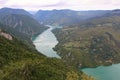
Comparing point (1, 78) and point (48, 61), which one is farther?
point (48, 61)

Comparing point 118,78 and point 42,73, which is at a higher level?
point 42,73

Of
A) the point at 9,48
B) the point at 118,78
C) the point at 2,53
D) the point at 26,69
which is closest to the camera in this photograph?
the point at 26,69

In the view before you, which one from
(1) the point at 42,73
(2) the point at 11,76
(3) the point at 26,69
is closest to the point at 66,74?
(1) the point at 42,73

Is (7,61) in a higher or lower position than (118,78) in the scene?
higher

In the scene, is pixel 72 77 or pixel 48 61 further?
pixel 48 61

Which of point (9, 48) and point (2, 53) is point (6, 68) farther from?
point (9, 48)

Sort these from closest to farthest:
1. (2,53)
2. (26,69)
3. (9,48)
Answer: (26,69)
(2,53)
(9,48)

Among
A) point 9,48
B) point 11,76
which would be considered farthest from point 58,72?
point 9,48

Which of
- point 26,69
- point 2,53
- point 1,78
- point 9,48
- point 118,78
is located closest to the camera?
point 1,78

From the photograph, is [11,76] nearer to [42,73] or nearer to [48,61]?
[42,73]
